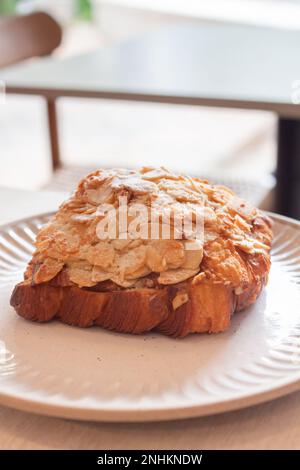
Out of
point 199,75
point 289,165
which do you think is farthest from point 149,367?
point 289,165

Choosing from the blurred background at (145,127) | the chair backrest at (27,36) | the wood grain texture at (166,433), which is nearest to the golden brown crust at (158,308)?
the wood grain texture at (166,433)

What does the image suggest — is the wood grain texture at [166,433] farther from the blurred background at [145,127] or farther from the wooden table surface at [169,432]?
the blurred background at [145,127]

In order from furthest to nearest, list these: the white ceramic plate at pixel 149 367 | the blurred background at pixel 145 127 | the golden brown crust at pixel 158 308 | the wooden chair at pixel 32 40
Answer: the blurred background at pixel 145 127, the wooden chair at pixel 32 40, the golden brown crust at pixel 158 308, the white ceramic plate at pixel 149 367

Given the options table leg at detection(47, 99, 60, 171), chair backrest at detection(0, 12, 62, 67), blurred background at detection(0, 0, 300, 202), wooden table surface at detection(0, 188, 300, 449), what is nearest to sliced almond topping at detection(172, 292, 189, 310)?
wooden table surface at detection(0, 188, 300, 449)

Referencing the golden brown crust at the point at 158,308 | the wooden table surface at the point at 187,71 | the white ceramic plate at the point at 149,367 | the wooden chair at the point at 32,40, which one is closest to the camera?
the white ceramic plate at the point at 149,367

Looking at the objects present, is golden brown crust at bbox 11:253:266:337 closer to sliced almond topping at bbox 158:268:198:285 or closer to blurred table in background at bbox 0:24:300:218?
sliced almond topping at bbox 158:268:198:285

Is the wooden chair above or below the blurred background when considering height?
above

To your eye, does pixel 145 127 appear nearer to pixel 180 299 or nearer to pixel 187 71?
pixel 187 71
